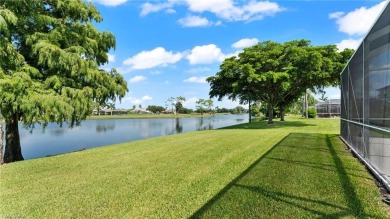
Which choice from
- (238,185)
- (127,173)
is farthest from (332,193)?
(127,173)

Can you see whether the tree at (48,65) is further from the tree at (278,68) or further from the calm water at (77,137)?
the tree at (278,68)

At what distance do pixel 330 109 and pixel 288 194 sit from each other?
143ft

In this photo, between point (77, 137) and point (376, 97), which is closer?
point (376, 97)

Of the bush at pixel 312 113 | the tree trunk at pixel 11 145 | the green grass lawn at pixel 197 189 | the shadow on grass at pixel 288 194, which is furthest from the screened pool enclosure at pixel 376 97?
the bush at pixel 312 113

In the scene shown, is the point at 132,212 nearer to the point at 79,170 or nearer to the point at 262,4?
the point at 79,170

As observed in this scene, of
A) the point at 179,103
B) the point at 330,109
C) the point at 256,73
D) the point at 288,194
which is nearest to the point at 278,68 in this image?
the point at 256,73

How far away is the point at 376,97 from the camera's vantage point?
5219 mm

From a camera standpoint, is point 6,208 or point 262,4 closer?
point 6,208

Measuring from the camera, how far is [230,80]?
22172 millimetres

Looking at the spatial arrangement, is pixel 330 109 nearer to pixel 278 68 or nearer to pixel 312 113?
pixel 312 113

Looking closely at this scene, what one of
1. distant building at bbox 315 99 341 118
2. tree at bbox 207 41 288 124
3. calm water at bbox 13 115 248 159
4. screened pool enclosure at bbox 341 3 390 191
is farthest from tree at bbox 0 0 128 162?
distant building at bbox 315 99 341 118

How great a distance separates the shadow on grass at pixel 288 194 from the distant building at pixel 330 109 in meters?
39.8

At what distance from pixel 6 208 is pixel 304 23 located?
1560cm

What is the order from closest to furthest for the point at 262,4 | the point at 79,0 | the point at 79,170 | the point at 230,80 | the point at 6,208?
the point at 6,208, the point at 79,170, the point at 79,0, the point at 262,4, the point at 230,80
